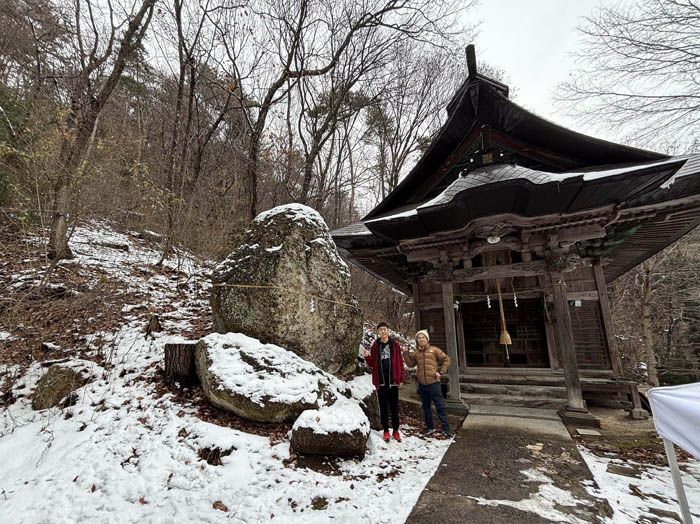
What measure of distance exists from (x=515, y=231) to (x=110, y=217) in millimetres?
10576

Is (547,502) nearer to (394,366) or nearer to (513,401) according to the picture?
(394,366)

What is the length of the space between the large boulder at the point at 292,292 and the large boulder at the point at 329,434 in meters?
1.30

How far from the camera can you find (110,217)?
838 centimetres

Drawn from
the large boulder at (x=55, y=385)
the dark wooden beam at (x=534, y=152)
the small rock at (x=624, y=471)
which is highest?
the dark wooden beam at (x=534, y=152)

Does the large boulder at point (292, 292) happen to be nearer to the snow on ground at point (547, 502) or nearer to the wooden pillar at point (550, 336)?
the snow on ground at point (547, 502)

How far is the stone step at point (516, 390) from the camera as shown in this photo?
592 centimetres

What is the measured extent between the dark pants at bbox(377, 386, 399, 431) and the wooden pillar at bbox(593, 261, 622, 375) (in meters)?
4.98

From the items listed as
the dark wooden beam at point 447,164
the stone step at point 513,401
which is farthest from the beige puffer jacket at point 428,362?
the dark wooden beam at point 447,164

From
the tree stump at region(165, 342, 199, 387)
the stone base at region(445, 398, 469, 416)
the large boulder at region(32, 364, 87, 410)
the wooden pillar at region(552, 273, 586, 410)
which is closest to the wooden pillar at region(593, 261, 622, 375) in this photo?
the wooden pillar at region(552, 273, 586, 410)

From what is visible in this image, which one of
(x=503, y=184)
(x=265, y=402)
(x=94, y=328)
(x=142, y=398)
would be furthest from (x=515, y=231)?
(x=94, y=328)

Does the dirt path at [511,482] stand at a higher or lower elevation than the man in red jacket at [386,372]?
lower

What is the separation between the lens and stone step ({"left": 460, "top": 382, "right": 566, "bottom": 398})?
5.92 meters

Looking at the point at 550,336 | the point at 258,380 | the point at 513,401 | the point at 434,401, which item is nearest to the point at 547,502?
the point at 434,401

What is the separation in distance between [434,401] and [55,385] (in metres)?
5.21
